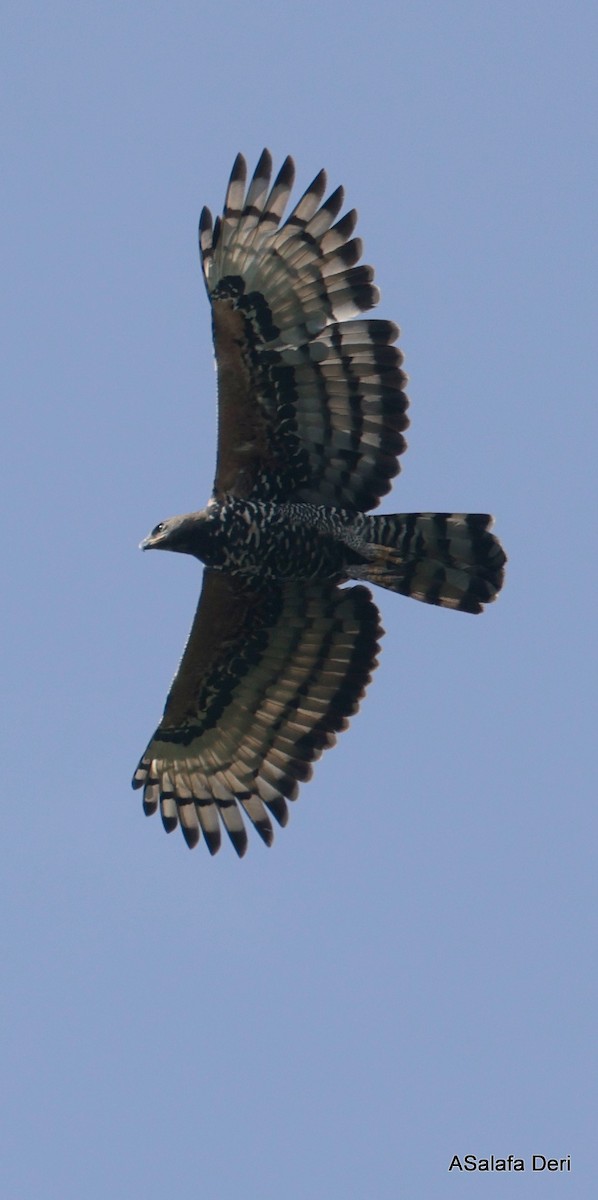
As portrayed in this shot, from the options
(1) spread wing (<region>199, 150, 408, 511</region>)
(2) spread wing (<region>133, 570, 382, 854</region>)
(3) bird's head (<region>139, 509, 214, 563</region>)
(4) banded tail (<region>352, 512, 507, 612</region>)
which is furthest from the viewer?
(2) spread wing (<region>133, 570, 382, 854</region>)

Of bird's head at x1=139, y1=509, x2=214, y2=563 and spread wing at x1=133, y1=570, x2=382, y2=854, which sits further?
spread wing at x1=133, y1=570, x2=382, y2=854

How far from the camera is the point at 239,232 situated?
52.1 feet

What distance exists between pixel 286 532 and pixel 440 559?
1.27 m

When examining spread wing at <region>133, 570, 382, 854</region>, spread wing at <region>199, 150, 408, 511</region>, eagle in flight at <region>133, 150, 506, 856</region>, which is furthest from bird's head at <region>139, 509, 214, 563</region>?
spread wing at <region>133, 570, 382, 854</region>

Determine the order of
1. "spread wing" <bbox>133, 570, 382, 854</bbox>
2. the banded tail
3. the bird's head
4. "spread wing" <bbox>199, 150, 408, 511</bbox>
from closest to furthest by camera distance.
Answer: "spread wing" <bbox>199, 150, 408, 511</bbox> → the bird's head → the banded tail → "spread wing" <bbox>133, 570, 382, 854</bbox>

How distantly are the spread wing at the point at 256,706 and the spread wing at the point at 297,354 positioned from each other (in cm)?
106

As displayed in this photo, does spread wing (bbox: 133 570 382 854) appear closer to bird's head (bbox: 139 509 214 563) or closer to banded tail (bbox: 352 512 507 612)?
banded tail (bbox: 352 512 507 612)

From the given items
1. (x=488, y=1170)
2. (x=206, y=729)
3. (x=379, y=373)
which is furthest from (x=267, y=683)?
(x=488, y=1170)

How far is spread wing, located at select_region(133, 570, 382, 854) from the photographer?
55.6ft

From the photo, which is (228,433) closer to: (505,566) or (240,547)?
(240,547)

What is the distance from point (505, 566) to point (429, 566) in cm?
61

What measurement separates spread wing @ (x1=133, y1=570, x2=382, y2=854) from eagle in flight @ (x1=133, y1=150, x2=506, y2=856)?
0.04 ft

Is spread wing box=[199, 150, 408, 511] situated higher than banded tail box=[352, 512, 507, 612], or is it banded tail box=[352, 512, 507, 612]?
spread wing box=[199, 150, 408, 511]

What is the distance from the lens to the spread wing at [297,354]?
Result: 1584 cm
